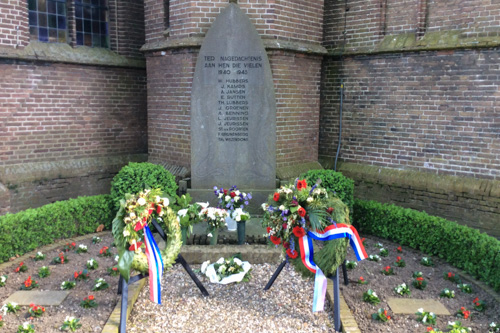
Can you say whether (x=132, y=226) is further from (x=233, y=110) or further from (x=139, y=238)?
(x=233, y=110)

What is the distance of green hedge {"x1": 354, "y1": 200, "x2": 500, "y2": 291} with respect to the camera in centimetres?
588

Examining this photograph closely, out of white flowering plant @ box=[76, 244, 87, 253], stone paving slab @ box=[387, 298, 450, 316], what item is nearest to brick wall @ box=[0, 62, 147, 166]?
white flowering plant @ box=[76, 244, 87, 253]

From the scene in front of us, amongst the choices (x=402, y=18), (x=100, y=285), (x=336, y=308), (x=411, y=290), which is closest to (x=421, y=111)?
(x=402, y=18)

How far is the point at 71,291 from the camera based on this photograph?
5.53 metres

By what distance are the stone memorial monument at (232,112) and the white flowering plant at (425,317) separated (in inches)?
139

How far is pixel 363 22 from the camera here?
9.16 meters

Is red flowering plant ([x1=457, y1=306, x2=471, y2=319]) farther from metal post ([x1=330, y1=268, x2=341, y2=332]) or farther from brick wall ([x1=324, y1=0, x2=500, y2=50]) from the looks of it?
brick wall ([x1=324, y1=0, x2=500, y2=50])

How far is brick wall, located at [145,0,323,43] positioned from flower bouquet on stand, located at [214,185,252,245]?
125 inches

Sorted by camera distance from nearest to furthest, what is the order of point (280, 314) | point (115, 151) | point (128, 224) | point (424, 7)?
point (128, 224)
point (280, 314)
point (424, 7)
point (115, 151)

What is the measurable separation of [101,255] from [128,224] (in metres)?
2.61

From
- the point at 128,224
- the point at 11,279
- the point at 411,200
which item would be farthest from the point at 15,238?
the point at 411,200

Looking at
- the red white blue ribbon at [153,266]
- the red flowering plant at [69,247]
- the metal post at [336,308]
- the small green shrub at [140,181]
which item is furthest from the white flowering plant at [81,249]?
the metal post at [336,308]

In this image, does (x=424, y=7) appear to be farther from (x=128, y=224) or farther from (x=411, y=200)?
(x=128, y=224)

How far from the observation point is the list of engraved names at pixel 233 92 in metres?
7.60
